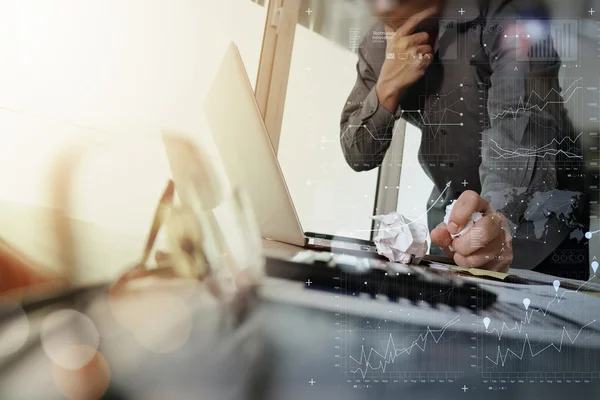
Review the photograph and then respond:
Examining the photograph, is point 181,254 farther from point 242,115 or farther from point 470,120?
point 470,120

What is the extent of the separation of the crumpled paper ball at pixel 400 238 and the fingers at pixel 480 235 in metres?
0.08

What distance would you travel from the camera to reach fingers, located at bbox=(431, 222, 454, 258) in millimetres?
1146

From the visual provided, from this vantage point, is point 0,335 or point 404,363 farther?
point 404,363

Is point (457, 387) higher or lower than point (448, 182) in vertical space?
lower

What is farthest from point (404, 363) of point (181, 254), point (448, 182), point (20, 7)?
point (20, 7)

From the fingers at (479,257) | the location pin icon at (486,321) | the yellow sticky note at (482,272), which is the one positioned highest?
the fingers at (479,257)

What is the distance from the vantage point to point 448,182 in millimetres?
1151

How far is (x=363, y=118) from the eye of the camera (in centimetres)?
115

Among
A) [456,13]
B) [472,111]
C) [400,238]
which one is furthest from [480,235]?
[456,13]

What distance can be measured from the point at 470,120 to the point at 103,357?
3.16 ft

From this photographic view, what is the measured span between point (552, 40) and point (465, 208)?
0.43 m

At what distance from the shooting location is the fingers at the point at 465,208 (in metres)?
1.14

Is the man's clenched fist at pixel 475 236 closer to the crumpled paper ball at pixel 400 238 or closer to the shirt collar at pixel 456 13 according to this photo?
the crumpled paper ball at pixel 400 238

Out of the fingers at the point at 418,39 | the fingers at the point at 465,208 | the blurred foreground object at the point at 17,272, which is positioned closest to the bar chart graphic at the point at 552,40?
the fingers at the point at 418,39
